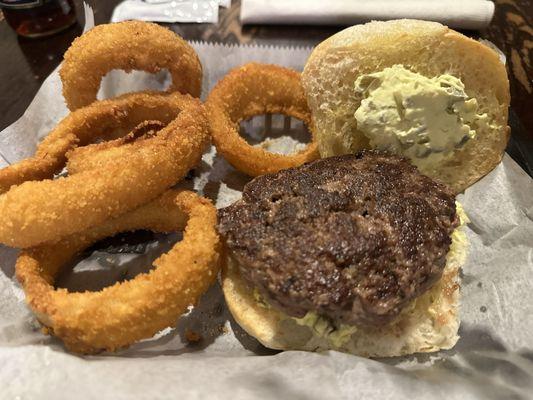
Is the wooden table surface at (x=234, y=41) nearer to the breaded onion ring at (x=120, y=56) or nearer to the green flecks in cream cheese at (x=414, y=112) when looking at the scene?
the breaded onion ring at (x=120, y=56)

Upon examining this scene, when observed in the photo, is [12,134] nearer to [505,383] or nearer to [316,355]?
[316,355]

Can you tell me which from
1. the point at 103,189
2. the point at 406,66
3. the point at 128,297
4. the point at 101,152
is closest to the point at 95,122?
the point at 101,152

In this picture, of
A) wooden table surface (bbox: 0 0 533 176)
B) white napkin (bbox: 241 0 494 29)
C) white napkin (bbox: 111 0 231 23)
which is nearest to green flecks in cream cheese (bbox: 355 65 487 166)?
wooden table surface (bbox: 0 0 533 176)

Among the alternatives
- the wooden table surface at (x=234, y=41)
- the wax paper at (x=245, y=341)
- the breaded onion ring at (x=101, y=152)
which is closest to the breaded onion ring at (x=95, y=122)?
the breaded onion ring at (x=101, y=152)

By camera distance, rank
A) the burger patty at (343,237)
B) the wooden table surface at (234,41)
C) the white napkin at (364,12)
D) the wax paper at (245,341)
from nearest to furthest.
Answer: the wax paper at (245,341) → the burger patty at (343,237) → the wooden table surface at (234,41) → the white napkin at (364,12)

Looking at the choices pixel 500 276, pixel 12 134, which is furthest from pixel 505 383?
pixel 12 134

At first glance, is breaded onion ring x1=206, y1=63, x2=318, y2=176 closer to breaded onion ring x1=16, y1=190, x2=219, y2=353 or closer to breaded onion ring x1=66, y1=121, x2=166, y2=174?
breaded onion ring x1=66, y1=121, x2=166, y2=174
